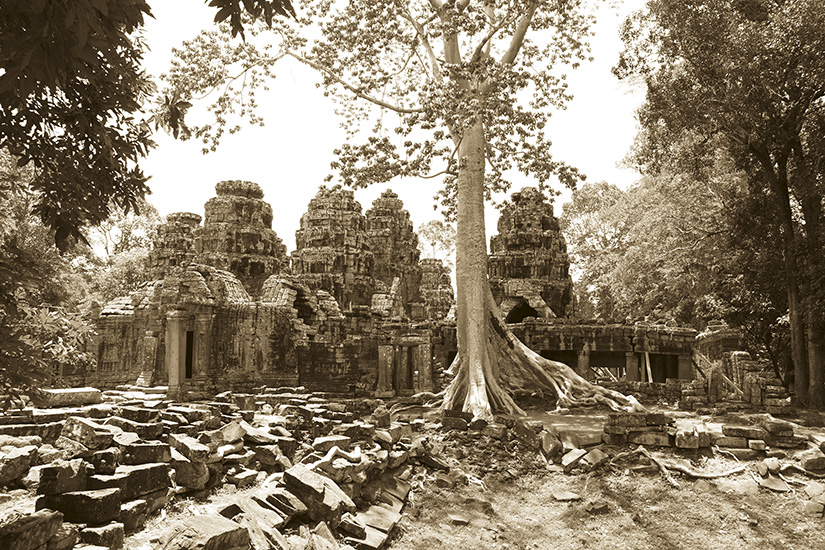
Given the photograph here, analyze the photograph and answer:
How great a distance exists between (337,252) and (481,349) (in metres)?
19.2

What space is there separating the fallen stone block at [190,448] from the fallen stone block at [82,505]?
1606mm

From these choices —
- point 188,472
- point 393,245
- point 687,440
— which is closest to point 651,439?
point 687,440

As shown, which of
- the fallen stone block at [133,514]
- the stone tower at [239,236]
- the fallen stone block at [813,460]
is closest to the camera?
the fallen stone block at [133,514]

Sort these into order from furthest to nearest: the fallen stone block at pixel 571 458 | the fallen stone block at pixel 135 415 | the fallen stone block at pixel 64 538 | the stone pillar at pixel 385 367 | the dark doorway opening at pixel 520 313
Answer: the dark doorway opening at pixel 520 313, the stone pillar at pixel 385 367, the fallen stone block at pixel 571 458, the fallen stone block at pixel 135 415, the fallen stone block at pixel 64 538

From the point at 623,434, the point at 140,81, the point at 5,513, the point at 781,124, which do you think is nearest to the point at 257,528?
the point at 5,513

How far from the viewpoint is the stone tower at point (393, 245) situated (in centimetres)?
3734

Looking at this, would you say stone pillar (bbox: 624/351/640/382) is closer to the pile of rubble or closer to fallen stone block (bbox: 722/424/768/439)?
fallen stone block (bbox: 722/424/768/439)

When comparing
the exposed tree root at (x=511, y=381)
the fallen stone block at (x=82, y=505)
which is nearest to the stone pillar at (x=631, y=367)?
the exposed tree root at (x=511, y=381)

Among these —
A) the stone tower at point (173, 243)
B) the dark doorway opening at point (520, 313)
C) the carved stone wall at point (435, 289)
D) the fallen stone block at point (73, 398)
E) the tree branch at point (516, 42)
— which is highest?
the tree branch at point (516, 42)

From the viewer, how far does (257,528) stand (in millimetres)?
5465

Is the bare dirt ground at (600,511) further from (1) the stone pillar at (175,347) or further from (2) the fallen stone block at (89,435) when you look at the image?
(1) the stone pillar at (175,347)

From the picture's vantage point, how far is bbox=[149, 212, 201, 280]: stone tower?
31683 mm

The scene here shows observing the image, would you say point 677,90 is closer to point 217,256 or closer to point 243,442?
point 243,442

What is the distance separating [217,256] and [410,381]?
1379 cm
